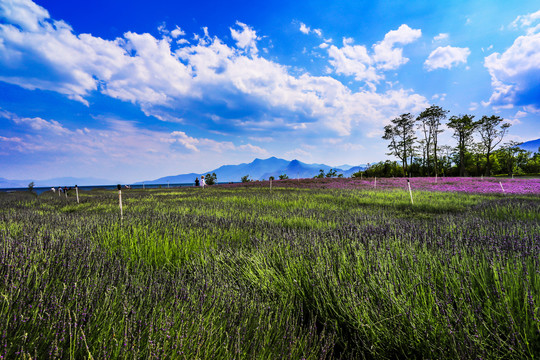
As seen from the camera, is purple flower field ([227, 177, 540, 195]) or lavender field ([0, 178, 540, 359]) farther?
purple flower field ([227, 177, 540, 195])

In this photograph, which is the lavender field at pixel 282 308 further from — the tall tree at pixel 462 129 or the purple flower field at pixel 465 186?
the tall tree at pixel 462 129

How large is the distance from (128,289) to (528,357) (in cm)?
243

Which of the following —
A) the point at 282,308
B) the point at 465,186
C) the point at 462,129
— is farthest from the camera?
the point at 462,129

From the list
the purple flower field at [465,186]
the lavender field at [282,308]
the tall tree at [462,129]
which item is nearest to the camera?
the lavender field at [282,308]

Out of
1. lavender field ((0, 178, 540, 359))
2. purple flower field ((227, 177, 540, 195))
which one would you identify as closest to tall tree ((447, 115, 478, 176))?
purple flower field ((227, 177, 540, 195))

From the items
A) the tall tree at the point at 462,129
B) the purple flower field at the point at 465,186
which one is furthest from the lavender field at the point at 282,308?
the tall tree at the point at 462,129

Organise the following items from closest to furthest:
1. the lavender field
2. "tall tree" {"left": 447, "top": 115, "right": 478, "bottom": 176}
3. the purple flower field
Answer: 1. the lavender field
2. the purple flower field
3. "tall tree" {"left": 447, "top": 115, "right": 478, "bottom": 176}

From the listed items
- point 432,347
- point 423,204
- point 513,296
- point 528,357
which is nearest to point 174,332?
point 432,347

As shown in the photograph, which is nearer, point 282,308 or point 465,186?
point 282,308

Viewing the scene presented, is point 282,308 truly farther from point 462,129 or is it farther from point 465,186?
point 462,129

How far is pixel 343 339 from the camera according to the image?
5.71ft

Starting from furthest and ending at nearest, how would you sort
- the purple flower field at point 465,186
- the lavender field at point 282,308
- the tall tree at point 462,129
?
the tall tree at point 462,129, the purple flower field at point 465,186, the lavender field at point 282,308

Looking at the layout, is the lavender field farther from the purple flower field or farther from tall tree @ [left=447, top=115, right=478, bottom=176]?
tall tree @ [left=447, top=115, right=478, bottom=176]

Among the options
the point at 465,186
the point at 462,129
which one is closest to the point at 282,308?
the point at 465,186
